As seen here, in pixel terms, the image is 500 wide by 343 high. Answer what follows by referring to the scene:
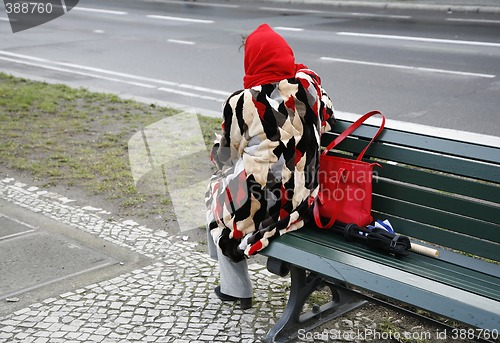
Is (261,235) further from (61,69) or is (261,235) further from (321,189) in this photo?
(61,69)

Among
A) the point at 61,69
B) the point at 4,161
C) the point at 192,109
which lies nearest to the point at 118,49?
the point at 61,69

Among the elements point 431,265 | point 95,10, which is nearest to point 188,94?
point 431,265

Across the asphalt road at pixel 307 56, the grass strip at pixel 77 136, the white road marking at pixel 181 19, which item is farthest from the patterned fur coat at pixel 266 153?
the white road marking at pixel 181 19

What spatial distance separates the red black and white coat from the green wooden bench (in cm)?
12

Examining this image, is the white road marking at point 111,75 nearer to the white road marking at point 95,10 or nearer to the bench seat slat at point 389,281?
the bench seat slat at point 389,281

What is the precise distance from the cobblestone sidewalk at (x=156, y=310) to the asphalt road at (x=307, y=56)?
173 inches

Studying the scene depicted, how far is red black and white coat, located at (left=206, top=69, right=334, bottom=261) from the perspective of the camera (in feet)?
12.1

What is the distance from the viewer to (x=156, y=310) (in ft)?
13.4

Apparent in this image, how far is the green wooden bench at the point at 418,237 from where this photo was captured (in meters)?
3.07

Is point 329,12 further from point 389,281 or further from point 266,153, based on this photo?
point 389,281

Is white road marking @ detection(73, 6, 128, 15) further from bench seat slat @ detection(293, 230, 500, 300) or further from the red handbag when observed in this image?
bench seat slat @ detection(293, 230, 500, 300)

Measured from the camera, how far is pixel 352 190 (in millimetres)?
3789

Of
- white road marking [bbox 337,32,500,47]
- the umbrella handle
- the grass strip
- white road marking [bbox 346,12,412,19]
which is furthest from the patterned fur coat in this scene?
white road marking [bbox 346,12,412,19]

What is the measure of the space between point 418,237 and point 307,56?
9475 millimetres
